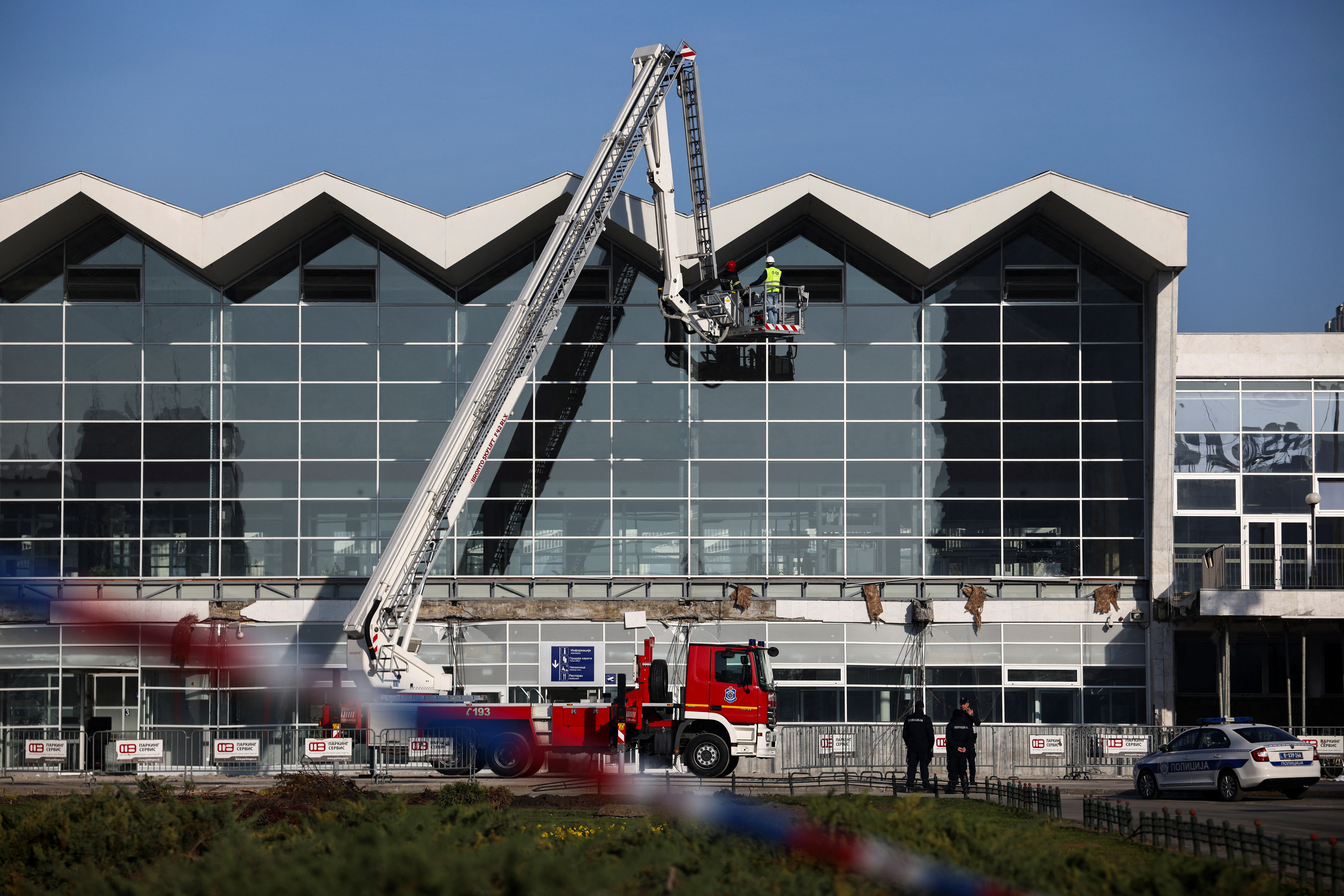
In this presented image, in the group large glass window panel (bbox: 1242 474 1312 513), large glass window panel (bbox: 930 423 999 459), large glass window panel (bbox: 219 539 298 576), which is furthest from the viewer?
large glass window panel (bbox: 1242 474 1312 513)

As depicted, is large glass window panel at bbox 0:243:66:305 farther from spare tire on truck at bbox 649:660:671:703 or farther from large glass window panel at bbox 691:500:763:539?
spare tire on truck at bbox 649:660:671:703

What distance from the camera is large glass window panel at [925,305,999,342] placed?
34.3 meters

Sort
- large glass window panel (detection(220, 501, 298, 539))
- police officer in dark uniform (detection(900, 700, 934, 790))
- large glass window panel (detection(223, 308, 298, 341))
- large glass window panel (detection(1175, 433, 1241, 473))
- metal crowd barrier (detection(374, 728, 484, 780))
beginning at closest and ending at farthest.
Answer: police officer in dark uniform (detection(900, 700, 934, 790)) < metal crowd barrier (detection(374, 728, 484, 780)) < large glass window panel (detection(220, 501, 298, 539)) < large glass window panel (detection(223, 308, 298, 341)) < large glass window panel (detection(1175, 433, 1241, 473))

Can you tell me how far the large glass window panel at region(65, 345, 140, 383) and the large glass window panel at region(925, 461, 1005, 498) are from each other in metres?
21.2

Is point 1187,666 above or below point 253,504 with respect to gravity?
below

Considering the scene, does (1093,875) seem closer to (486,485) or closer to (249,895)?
(249,895)

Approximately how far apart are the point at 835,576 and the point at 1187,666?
10980mm

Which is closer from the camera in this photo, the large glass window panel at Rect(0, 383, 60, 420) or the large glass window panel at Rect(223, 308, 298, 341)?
the large glass window panel at Rect(0, 383, 60, 420)

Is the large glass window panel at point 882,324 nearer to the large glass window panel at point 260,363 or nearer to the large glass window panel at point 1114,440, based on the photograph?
the large glass window panel at point 1114,440

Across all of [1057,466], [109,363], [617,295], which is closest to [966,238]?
[1057,466]

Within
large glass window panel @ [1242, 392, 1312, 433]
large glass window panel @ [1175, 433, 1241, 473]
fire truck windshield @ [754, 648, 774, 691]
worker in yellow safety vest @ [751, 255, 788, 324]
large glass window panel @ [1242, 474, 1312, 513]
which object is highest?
worker in yellow safety vest @ [751, 255, 788, 324]

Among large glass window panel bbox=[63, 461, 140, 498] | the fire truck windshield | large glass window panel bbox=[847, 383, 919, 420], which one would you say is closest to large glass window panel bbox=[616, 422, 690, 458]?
large glass window panel bbox=[847, 383, 919, 420]

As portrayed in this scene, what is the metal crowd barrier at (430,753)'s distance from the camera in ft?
83.0

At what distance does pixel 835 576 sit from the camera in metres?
33.9
